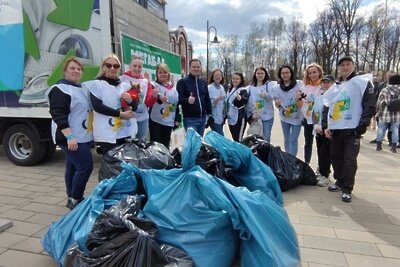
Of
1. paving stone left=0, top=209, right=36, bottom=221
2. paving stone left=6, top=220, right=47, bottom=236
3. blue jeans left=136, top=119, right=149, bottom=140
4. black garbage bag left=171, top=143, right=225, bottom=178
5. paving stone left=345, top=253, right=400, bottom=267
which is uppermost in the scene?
blue jeans left=136, top=119, right=149, bottom=140

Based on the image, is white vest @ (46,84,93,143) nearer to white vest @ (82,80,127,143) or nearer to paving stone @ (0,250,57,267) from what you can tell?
white vest @ (82,80,127,143)

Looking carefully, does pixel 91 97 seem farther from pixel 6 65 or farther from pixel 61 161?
pixel 61 161

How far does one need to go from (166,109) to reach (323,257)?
2923 mm

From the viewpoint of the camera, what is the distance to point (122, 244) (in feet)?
7.00

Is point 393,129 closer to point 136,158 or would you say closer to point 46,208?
point 136,158

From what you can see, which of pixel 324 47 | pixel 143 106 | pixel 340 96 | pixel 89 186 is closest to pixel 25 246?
pixel 89 186

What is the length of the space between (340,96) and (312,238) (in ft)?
5.70

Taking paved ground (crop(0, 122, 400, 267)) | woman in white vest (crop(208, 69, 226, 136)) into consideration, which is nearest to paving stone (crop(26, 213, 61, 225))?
paved ground (crop(0, 122, 400, 267))

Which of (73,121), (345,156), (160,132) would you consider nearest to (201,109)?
(160,132)

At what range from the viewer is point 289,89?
536 cm

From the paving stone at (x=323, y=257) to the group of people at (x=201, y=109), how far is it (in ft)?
4.86

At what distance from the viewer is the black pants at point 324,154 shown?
16.2 feet

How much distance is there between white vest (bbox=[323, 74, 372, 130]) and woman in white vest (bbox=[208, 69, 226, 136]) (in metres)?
2.02

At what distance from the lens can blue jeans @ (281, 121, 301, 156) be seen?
5491 millimetres
